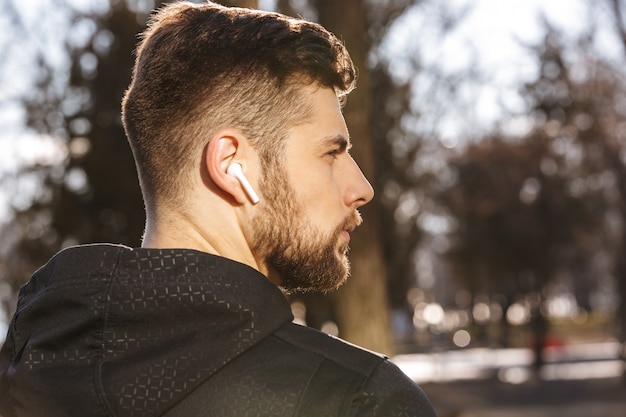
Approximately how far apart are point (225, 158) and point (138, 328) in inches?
11.7

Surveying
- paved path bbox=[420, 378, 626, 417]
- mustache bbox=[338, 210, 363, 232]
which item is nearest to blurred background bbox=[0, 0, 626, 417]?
paved path bbox=[420, 378, 626, 417]

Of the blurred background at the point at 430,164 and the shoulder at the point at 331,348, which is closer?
the shoulder at the point at 331,348

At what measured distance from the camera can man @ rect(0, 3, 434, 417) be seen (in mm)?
1523

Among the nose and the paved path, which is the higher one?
the nose

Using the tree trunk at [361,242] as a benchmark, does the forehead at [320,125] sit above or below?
above

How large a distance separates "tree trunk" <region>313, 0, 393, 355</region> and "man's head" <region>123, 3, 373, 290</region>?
266 inches

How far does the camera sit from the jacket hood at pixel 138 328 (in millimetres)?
1537

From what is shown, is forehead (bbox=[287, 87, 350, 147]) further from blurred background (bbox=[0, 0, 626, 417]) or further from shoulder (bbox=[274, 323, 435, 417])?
blurred background (bbox=[0, 0, 626, 417])

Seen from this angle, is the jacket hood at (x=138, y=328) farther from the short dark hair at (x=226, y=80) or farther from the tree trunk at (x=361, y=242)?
the tree trunk at (x=361, y=242)

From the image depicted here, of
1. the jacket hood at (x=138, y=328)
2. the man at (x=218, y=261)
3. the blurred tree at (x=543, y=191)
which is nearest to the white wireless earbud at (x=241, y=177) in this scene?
the man at (x=218, y=261)

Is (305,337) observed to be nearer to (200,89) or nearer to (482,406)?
(200,89)

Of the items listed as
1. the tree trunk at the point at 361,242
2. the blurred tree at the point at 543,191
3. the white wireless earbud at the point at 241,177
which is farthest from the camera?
the blurred tree at the point at 543,191

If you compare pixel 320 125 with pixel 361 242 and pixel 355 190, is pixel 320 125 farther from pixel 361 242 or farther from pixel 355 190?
pixel 361 242

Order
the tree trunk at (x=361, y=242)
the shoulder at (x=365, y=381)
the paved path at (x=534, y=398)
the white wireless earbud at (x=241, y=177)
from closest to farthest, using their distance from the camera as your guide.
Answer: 1. the shoulder at (x=365, y=381)
2. the white wireless earbud at (x=241, y=177)
3. the tree trunk at (x=361, y=242)
4. the paved path at (x=534, y=398)
